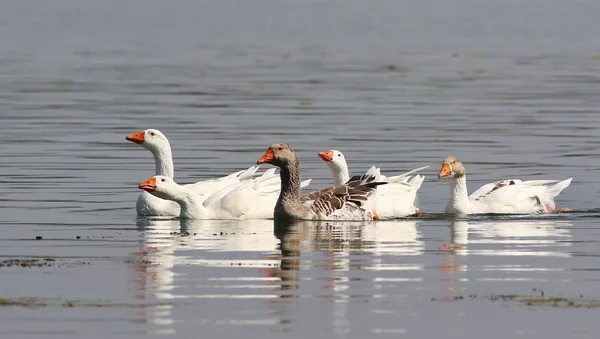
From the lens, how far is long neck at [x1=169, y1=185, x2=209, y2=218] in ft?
71.3

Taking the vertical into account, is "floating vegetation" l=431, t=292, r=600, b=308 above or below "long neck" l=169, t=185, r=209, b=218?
below

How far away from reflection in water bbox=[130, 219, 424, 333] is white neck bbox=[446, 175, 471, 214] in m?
1.16

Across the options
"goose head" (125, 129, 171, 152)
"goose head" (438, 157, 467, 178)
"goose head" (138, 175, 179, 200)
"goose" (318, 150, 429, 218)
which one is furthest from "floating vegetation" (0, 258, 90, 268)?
"goose head" (438, 157, 467, 178)

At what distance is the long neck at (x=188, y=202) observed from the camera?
21719 mm

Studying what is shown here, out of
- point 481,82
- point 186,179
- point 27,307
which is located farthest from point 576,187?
point 481,82

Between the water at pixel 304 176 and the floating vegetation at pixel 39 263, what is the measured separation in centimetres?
7

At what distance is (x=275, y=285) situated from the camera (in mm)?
15023

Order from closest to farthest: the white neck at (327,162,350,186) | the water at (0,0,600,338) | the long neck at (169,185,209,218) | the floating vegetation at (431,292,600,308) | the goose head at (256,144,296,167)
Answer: the water at (0,0,600,338)
the floating vegetation at (431,292,600,308)
the long neck at (169,185,209,218)
the goose head at (256,144,296,167)
the white neck at (327,162,350,186)

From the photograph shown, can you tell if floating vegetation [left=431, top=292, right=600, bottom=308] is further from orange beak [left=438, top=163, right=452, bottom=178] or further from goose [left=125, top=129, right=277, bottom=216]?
goose [left=125, top=129, right=277, bottom=216]

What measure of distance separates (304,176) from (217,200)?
479cm

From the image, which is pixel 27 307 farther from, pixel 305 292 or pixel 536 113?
pixel 536 113

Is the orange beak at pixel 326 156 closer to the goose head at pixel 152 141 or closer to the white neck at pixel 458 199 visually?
the white neck at pixel 458 199

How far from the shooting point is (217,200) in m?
22.2

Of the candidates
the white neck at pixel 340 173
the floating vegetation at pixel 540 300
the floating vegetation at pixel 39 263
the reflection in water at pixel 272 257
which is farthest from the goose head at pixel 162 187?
the floating vegetation at pixel 540 300
